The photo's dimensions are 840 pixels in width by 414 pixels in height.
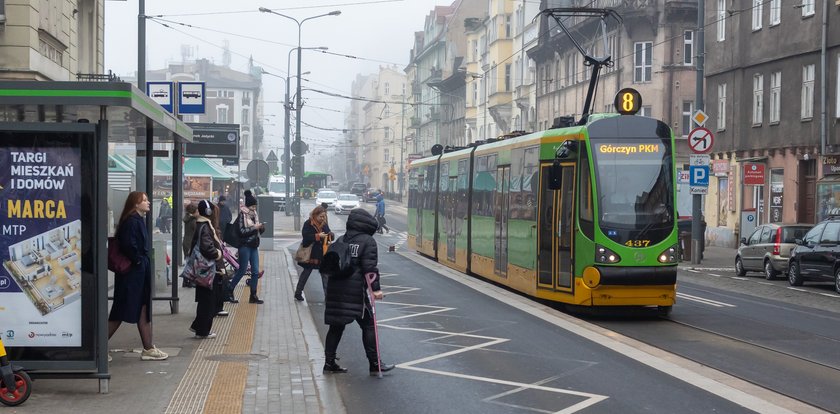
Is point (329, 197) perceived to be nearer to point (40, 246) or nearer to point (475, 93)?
point (475, 93)

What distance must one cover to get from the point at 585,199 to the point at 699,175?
650 inches

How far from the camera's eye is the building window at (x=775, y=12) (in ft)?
129

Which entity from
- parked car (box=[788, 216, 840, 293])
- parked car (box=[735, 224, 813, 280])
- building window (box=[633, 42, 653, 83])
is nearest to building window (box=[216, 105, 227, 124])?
building window (box=[633, 42, 653, 83])

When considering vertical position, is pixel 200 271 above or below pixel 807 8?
below

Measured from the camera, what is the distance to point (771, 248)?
29.0 m

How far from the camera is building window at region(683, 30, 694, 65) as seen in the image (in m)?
54.0

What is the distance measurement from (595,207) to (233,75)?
145847 millimetres

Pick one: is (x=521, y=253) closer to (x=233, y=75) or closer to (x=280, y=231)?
(x=280, y=231)

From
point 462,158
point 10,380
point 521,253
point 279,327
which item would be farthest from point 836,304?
point 10,380

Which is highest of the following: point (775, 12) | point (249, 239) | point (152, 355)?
point (775, 12)

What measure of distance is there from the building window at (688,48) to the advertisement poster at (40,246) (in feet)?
156

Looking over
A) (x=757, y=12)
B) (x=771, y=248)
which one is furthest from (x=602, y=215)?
(x=757, y=12)

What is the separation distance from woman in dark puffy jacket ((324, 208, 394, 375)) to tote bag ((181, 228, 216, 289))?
2.98m

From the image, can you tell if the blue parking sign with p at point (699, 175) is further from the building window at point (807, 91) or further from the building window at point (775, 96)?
the building window at point (775, 96)
